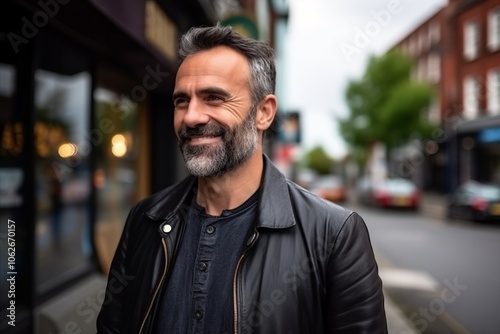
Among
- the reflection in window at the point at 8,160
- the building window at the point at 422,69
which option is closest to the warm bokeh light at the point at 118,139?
the reflection in window at the point at 8,160

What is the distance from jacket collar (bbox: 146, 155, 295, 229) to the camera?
1.64m

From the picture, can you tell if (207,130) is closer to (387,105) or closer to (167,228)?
(167,228)

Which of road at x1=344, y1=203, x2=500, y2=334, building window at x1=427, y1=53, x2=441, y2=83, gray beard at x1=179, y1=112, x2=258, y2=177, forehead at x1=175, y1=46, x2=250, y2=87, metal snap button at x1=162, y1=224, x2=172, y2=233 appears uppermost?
building window at x1=427, y1=53, x2=441, y2=83

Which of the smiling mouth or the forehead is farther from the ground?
the forehead

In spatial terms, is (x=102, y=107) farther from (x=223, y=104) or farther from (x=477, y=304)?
(x=477, y=304)

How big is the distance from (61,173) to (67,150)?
347 mm

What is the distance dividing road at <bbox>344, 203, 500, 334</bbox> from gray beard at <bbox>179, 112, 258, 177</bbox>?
12.6ft

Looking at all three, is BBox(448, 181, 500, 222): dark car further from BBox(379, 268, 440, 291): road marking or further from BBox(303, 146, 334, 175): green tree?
BBox(303, 146, 334, 175): green tree

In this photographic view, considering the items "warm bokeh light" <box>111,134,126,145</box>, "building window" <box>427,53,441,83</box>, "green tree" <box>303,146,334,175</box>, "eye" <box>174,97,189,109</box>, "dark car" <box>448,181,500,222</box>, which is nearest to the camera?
"eye" <box>174,97,189,109</box>

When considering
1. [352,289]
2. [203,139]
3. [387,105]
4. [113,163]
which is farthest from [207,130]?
[387,105]

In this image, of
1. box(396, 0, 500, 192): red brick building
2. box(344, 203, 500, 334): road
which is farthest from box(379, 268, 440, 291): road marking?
box(396, 0, 500, 192): red brick building

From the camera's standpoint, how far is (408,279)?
6.97 m

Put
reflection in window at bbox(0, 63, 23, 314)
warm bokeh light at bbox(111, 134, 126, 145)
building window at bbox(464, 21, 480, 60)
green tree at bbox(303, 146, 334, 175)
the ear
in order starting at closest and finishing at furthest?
the ear < reflection in window at bbox(0, 63, 23, 314) < warm bokeh light at bbox(111, 134, 126, 145) < building window at bbox(464, 21, 480, 60) < green tree at bbox(303, 146, 334, 175)

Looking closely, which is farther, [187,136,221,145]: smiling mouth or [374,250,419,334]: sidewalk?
[374,250,419,334]: sidewalk
